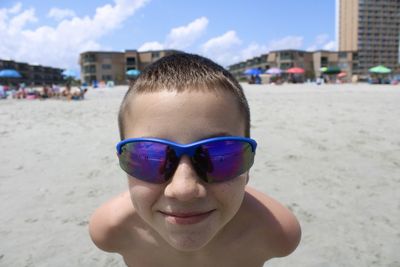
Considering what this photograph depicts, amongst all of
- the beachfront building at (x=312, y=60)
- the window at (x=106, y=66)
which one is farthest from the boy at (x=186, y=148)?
the window at (x=106, y=66)

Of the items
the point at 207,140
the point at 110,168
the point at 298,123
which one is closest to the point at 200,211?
the point at 207,140

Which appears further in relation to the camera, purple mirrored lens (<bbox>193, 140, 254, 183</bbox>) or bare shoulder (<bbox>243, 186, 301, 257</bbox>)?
bare shoulder (<bbox>243, 186, 301, 257</bbox>)

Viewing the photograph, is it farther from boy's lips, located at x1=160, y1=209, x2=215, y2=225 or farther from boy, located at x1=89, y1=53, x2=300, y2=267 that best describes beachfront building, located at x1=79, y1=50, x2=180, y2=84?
boy's lips, located at x1=160, y1=209, x2=215, y2=225

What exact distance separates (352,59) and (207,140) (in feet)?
339

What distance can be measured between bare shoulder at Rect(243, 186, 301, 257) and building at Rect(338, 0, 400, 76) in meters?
125

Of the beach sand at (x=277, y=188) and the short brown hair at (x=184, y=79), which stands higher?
the short brown hair at (x=184, y=79)

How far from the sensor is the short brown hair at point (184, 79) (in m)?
1.26

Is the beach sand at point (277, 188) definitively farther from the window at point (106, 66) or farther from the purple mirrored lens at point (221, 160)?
the window at point (106, 66)

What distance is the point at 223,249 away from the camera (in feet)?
5.39

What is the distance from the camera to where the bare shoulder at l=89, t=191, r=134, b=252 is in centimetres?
171

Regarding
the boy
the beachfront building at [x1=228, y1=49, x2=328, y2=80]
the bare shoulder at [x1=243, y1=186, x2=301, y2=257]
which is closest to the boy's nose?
the boy

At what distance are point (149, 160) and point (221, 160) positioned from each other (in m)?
0.26

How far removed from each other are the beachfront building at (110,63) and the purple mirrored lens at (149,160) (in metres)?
85.0

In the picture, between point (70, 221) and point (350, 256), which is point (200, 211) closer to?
point (350, 256)
